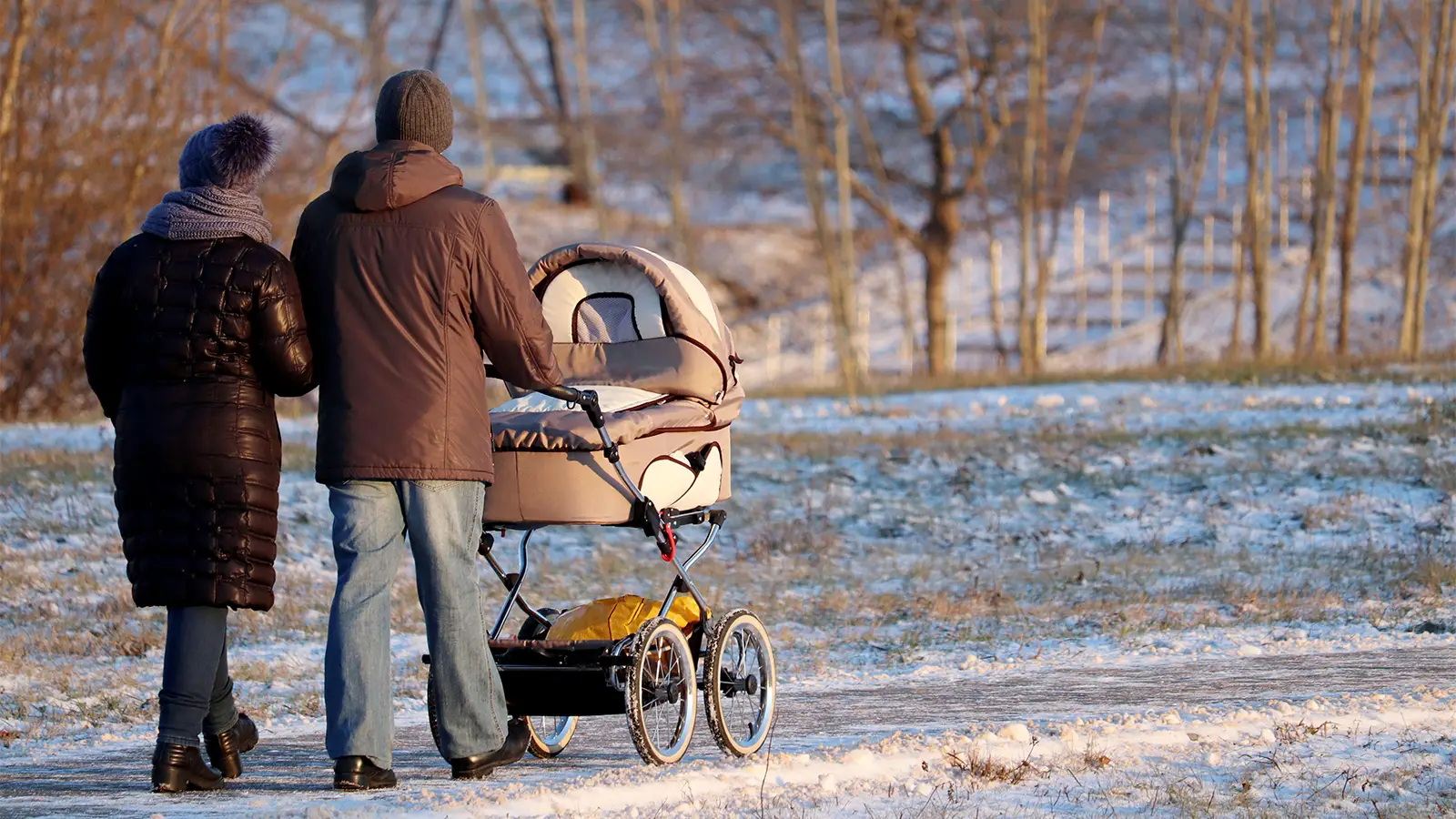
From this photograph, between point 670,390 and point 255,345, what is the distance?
5.34 ft

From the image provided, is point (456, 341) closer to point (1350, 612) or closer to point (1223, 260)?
point (1350, 612)

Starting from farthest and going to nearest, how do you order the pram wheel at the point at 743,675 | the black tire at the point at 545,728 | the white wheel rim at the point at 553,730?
the white wheel rim at the point at 553,730 < the black tire at the point at 545,728 < the pram wheel at the point at 743,675

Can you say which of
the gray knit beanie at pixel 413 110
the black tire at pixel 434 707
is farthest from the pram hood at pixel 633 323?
the black tire at pixel 434 707

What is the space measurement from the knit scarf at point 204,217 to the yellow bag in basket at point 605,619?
1.60 meters

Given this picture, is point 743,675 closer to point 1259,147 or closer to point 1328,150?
point 1328,150

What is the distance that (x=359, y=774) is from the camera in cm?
543

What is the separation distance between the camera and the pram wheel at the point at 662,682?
18.7ft

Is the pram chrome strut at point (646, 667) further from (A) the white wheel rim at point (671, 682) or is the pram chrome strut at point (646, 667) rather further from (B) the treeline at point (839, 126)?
(B) the treeline at point (839, 126)

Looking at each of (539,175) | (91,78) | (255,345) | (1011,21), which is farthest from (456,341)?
(539,175)

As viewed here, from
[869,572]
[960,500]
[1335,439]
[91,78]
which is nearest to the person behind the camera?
[869,572]

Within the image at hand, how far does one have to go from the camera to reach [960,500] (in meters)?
13.8

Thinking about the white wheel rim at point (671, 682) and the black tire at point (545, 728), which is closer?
the white wheel rim at point (671, 682)

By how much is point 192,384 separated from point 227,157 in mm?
699

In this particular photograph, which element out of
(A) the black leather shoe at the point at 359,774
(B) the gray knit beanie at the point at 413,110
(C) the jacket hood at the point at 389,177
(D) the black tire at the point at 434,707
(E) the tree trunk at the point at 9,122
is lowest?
(A) the black leather shoe at the point at 359,774
